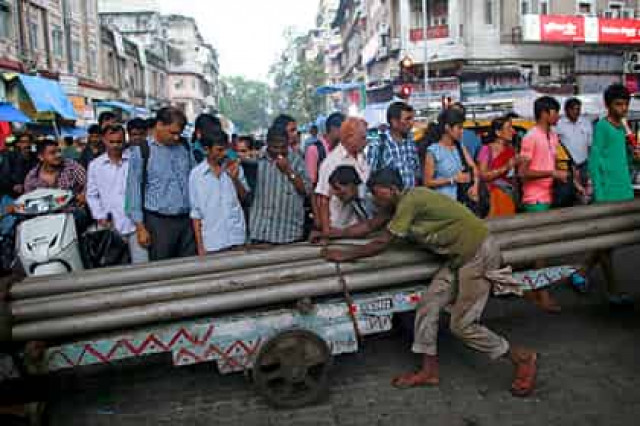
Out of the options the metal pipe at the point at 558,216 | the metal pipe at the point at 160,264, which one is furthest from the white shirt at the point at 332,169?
the metal pipe at the point at 558,216

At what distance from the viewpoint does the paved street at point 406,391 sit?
3.50m

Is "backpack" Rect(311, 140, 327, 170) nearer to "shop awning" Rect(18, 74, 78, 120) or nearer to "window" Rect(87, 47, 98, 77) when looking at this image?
"shop awning" Rect(18, 74, 78, 120)

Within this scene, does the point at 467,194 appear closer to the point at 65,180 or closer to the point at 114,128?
the point at 114,128

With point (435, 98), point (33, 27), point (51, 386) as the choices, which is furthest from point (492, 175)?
point (33, 27)

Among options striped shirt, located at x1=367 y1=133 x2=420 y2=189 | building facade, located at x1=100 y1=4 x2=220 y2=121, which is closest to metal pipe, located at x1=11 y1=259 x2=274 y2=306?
striped shirt, located at x1=367 y1=133 x2=420 y2=189

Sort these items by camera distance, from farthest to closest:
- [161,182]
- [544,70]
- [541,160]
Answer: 1. [544,70]
2. [541,160]
3. [161,182]

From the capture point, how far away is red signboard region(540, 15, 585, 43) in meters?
24.4

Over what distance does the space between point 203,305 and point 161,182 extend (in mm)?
1221

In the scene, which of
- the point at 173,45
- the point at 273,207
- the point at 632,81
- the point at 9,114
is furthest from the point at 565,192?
the point at 173,45

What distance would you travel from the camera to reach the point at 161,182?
4.34 m

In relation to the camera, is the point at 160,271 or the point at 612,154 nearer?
the point at 160,271

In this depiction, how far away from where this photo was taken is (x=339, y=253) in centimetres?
368

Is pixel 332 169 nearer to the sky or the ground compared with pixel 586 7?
nearer to the ground

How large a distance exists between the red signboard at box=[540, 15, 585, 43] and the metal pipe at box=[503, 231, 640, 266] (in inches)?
877
